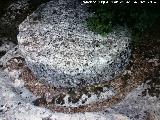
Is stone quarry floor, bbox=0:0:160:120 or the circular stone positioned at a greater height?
the circular stone

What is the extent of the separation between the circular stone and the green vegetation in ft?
0.38

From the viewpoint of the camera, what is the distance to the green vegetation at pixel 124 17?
4.92 m

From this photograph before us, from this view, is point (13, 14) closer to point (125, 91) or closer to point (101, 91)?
point (101, 91)

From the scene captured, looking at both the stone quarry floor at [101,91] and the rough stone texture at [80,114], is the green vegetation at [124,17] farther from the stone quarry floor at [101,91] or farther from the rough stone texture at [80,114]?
the rough stone texture at [80,114]

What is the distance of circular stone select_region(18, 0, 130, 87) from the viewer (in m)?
4.85

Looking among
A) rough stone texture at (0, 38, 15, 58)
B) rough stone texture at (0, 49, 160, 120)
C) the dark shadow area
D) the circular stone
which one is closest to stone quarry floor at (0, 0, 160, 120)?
rough stone texture at (0, 49, 160, 120)

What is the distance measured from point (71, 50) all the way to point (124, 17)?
1.03 metres

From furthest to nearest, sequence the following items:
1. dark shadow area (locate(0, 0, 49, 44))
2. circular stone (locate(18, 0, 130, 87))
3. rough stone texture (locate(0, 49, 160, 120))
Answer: dark shadow area (locate(0, 0, 49, 44)) < circular stone (locate(18, 0, 130, 87)) < rough stone texture (locate(0, 49, 160, 120))

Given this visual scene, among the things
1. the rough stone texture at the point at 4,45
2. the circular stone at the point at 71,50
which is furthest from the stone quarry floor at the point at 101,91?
the rough stone texture at the point at 4,45

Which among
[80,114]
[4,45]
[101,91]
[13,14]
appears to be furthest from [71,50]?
[13,14]

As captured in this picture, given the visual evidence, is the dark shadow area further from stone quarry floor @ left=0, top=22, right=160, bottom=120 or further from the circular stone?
stone quarry floor @ left=0, top=22, right=160, bottom=120

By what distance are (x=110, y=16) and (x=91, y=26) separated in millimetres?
355

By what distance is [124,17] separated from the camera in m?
5.16

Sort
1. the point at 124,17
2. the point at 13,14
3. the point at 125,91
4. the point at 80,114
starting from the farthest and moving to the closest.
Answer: the point at 13,14 → the point at 124,17 → the point at 125,91 → the point at 80,114
